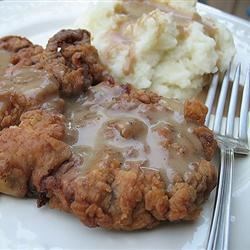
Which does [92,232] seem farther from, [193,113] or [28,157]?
[193,113]

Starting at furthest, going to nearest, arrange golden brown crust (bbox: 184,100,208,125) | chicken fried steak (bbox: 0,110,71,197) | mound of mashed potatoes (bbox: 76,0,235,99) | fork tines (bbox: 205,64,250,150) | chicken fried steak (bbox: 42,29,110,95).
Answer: mound of mashed potatoes (bbox: 76,0,235,99)
fork tines (bbox: 205,64,250,150)
chicken fried steak (bbox: 42,29,110,95)
golden brown crust (bbox: 184,100,208,125)
chicken fried steak (bbox: 0,110,71,197)

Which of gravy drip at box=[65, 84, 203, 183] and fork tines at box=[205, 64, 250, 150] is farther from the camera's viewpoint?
fork tines at box=[205, 64, 250, 150]

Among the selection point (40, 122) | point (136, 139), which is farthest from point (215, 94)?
point (40, 122)

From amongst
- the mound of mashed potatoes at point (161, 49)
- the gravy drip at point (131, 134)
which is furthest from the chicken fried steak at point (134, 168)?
the mound of mashed potatoes at point (161, 49)

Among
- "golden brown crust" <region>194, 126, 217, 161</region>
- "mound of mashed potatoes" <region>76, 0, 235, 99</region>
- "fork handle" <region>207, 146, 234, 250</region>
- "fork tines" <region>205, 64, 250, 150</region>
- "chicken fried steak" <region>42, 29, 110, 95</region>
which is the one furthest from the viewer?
"mound of mashed potatoes" <region>76, 0, 235, 99</region>

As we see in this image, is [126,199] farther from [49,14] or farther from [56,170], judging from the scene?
[49,14]

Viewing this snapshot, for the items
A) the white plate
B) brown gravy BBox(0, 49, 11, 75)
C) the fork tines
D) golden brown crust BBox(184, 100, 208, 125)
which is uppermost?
golden brown crust BBox(184, 100, 208, 125)

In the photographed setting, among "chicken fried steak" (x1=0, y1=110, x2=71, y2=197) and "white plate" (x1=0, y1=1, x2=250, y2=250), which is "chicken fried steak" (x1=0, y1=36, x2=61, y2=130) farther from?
"white plate" (x1=0, y1=1, x2=250, y2=250)

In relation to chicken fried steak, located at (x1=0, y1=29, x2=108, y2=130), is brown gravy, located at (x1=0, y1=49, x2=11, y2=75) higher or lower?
lower

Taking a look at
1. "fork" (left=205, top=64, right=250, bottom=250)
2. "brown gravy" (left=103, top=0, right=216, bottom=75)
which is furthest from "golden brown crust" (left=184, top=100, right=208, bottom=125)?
"brown gravy" (left=103, top=0, right=216, bottom=75)
